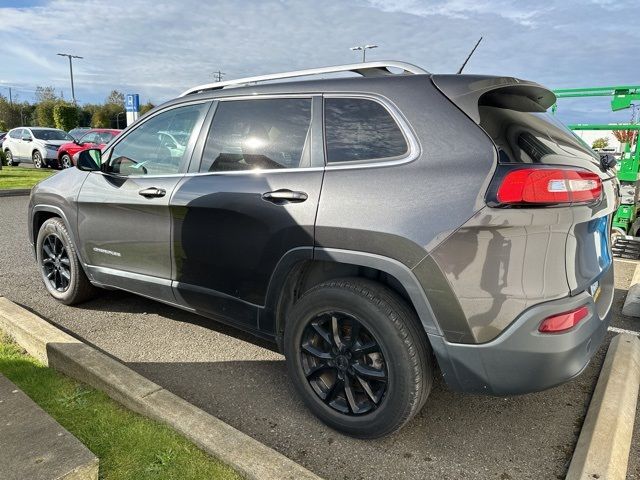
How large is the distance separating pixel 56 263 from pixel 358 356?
10.4ft

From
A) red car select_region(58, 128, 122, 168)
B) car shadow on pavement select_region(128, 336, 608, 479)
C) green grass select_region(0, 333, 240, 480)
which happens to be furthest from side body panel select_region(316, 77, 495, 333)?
red car select_region(58, 128, 122, 168)

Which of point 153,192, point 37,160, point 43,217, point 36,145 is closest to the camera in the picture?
point 153,192

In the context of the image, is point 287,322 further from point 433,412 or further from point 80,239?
point 80,239

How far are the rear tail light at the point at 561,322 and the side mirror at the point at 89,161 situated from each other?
331 centimetres

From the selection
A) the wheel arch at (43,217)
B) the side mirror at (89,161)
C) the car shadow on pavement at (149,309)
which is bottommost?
the car shadow on pavement at (149,309)

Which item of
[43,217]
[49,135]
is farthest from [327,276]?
[49,135]

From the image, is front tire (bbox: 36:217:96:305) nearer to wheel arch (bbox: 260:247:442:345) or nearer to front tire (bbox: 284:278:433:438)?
wheel arch (bbox: 260:247:442:345)

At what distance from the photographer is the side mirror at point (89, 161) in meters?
3.81

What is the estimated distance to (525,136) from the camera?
2.33m

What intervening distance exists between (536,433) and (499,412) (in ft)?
0.76

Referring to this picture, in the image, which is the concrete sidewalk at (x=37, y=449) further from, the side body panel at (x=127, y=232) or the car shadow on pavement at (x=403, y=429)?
the side body panel at (x=127, y=232)

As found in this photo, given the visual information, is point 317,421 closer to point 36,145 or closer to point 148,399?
point 148,399

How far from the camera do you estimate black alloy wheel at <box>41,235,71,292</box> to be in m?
4.29

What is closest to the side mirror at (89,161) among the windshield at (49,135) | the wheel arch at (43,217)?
the wheel arch at (43,217)
